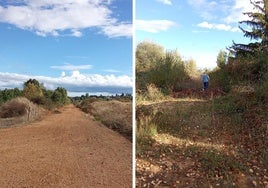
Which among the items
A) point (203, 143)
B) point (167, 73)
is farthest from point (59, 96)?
point (167, 73)

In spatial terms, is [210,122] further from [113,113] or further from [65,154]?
[65,154]

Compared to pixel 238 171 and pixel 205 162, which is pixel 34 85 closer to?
pixel 205 162

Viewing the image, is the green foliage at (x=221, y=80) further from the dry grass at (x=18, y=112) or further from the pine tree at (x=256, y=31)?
the dry grass at (x=18, y=112)

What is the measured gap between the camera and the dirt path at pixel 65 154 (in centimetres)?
269

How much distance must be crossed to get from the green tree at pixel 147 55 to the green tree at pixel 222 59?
0.97 metres

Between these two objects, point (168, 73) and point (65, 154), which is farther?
point (168, 73)

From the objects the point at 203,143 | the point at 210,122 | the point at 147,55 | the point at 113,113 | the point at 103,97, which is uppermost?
the point at 147,55

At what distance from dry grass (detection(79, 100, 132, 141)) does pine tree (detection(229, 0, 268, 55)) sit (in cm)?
330

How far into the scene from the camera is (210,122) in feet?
14.8

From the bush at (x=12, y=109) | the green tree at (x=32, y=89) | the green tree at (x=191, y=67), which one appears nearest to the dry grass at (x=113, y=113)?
the green tree at (x=32, y=89)

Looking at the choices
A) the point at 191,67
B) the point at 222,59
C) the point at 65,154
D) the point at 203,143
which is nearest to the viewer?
the point at 65,154

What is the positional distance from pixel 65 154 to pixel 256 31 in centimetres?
438

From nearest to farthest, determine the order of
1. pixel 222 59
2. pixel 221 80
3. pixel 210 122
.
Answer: pixel 210 122
pixel 221 80
pixel 222 59

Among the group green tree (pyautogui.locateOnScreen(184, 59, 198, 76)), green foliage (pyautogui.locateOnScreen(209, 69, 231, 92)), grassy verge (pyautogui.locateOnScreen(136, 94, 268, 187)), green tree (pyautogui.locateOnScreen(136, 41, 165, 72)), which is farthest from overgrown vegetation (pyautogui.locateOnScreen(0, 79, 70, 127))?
green tree (pyautogui.locateOnScreen(184, 59, 198, 76))
